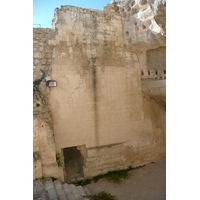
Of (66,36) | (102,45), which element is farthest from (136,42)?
(66,36)

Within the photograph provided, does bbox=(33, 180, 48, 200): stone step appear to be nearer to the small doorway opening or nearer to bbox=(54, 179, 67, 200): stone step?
bbox=(54, 179, 67, 200): stone step

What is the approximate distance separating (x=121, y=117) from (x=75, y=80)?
2139mm

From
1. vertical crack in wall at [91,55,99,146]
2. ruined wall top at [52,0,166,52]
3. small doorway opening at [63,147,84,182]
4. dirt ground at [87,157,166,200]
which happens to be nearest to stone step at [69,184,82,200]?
dirt ground at [87,157,166,200]

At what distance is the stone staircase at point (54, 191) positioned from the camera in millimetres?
3861

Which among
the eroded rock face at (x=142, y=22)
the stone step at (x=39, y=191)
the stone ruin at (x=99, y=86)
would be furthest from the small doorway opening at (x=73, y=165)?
the eroded rock face at (x=142, y=22)

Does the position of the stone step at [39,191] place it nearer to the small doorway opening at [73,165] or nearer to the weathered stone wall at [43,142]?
the weathered stone wall at [43,142]

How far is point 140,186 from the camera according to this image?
543 centimetres

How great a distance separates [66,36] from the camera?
5.48 m

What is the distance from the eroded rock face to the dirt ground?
441cm

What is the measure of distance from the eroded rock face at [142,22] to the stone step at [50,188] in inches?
196

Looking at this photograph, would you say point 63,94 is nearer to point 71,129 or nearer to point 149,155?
point 71,129

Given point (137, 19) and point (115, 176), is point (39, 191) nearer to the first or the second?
point (115, 176)

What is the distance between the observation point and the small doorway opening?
5.84m

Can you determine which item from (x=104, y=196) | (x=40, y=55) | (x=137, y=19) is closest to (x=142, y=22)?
(x=137, y=19)
